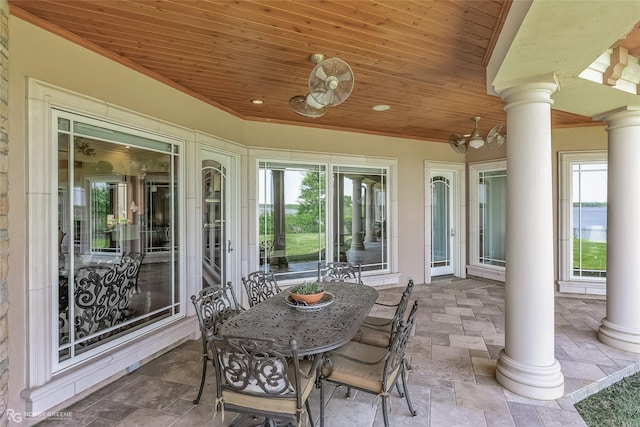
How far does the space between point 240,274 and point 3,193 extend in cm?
281

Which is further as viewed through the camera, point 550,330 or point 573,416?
point 550,330

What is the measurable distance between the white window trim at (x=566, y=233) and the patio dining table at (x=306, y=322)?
166 inches

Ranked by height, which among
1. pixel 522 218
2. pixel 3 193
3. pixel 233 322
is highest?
pixel 3 193

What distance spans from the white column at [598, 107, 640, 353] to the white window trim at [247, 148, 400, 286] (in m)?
2.88

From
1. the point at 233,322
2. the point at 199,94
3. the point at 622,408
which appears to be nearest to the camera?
the point at 233,322

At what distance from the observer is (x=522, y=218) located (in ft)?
8.56

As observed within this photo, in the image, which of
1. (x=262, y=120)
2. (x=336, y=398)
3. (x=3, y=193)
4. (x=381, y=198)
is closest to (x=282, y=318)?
(x=336, y=398)

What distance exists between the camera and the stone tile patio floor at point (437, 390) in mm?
2291

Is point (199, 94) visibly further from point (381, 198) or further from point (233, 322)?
point (381, 198)

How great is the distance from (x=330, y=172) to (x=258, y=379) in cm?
385

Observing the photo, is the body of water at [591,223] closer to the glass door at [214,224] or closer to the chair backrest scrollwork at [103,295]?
the glass door at [214,224]

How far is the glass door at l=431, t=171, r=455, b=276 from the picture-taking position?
6.41 metres

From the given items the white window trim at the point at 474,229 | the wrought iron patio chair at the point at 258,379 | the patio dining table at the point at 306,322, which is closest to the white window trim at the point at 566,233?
the white window trim at the point at 474,229

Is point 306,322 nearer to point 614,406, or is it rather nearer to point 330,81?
point 330,81
